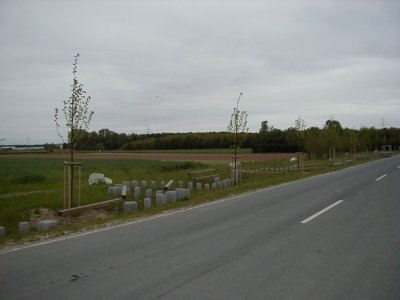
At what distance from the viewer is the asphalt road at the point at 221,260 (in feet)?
16.9

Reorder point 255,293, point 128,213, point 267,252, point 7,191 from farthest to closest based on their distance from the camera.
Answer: point 7,191, point 128,213, point 267,252, point 255,293

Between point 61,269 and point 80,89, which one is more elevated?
point 80,89

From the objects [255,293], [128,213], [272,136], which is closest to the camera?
[255,293]

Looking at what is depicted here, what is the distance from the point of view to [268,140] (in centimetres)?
9444

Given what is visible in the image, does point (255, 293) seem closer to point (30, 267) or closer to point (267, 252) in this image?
point (267, 252)

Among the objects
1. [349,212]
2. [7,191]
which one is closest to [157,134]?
[7,191]

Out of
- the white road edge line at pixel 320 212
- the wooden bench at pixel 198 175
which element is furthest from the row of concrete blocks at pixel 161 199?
the wooden bench at pixel 198 175

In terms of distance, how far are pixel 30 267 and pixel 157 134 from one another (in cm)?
13239

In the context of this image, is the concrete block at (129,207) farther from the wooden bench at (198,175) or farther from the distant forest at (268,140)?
the distant forest at (268,140)

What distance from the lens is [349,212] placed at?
11.2 m

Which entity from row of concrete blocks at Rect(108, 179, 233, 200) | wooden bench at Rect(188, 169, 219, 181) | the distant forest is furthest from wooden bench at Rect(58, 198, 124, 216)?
the distant forest

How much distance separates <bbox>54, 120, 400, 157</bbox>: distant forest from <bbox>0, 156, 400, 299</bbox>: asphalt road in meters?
44.5

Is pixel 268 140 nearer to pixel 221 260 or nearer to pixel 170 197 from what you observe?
pixel 170 197

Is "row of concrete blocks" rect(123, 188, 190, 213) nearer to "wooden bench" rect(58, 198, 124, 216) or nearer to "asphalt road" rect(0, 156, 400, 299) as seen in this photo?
"wooden bench" rect(58, 198, 124, 216)
